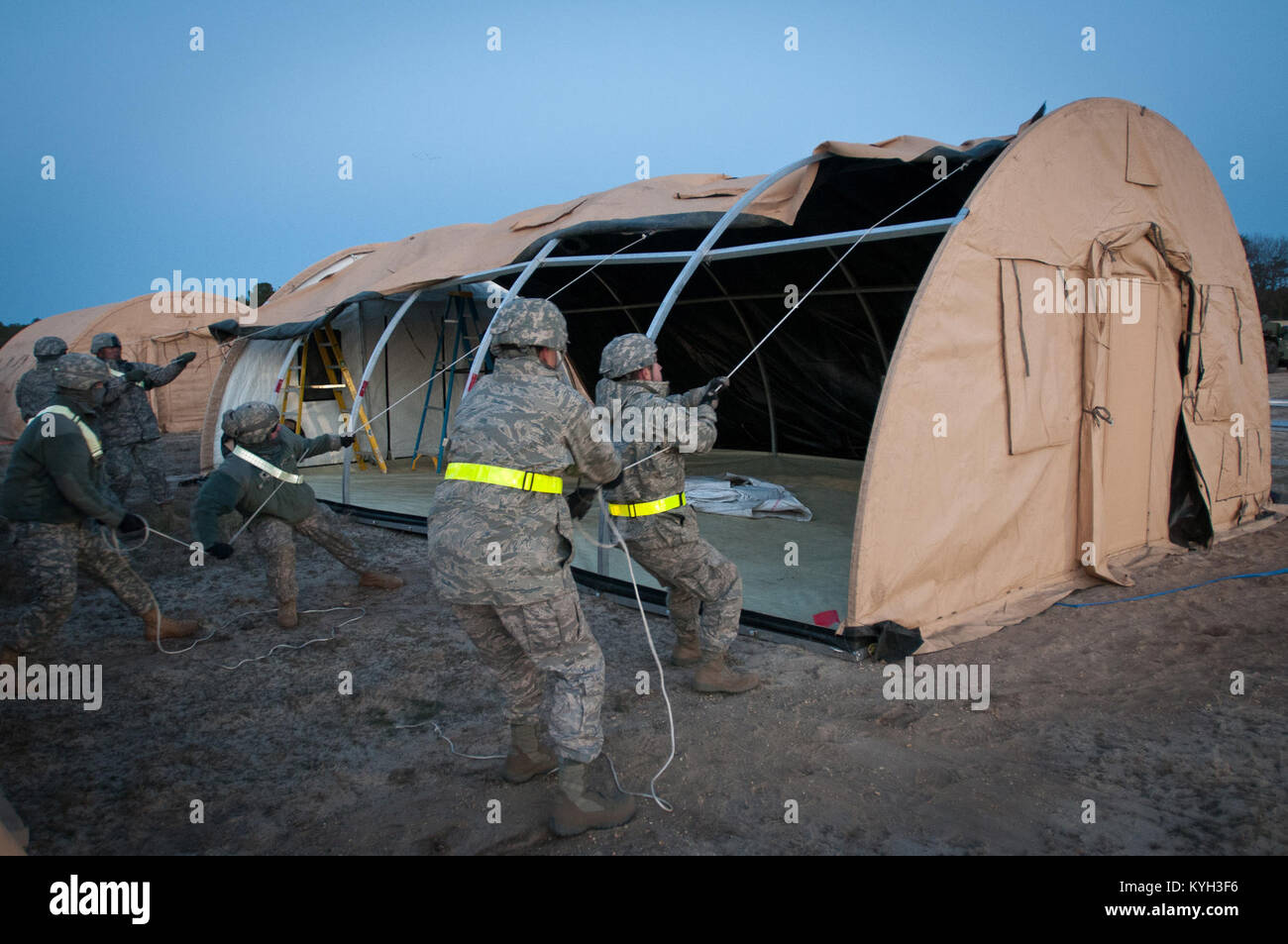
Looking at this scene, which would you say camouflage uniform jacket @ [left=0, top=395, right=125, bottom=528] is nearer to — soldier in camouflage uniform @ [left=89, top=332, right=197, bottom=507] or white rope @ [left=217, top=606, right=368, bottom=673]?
white rope @ [left=217, top=606, right=368, bottom=673]

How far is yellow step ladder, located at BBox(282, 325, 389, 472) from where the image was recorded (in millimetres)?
11461

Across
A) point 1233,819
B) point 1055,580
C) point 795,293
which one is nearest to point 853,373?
point 795,293

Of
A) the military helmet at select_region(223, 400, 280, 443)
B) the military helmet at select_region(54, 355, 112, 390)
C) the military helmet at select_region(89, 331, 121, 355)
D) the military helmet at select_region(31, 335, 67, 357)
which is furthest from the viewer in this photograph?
the military helmet at select_region(89, 331, 121, 355)

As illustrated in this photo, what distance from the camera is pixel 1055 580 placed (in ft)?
19.4

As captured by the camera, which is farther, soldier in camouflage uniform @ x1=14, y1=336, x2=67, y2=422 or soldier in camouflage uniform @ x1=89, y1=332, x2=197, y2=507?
soldier in camouflage uniform @ x1=89, y1=332, x2=197, y2=507

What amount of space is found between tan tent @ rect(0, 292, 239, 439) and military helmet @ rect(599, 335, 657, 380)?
16098mm

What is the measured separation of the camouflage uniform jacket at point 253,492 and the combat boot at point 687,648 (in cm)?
289

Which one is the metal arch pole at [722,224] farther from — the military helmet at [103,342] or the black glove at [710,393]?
the military helmet at [103,342]

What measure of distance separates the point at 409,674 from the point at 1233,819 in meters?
3.95

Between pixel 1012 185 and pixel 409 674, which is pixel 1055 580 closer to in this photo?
pixel 1012 185

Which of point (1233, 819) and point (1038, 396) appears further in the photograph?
point (1038, 396)

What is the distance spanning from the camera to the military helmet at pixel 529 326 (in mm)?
3189

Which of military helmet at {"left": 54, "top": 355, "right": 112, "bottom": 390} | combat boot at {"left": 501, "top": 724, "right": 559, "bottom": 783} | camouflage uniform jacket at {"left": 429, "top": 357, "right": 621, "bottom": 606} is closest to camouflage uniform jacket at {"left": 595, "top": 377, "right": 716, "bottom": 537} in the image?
camouflage uniform jacket at {"left": 429, "top": 357, "right": 621, "bottom": 606}

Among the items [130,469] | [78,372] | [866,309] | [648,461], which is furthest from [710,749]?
[130,469]
